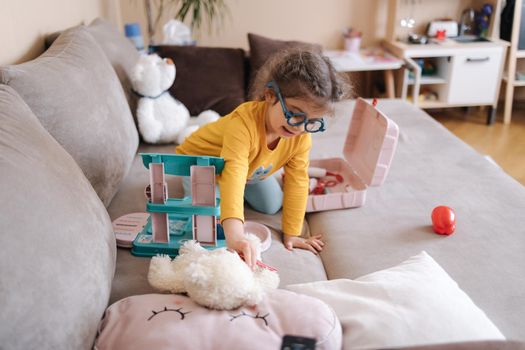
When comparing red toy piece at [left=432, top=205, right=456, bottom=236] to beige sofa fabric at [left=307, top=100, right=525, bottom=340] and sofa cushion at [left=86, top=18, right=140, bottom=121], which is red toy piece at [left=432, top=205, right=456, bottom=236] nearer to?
beige sofa fabric at [left=307, top=100, right=525, bottom=340]

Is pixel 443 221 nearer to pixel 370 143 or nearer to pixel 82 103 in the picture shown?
pixel 370 143

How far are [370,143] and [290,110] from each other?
60cm

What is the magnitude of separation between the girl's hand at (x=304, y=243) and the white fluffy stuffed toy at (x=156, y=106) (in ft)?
2.64

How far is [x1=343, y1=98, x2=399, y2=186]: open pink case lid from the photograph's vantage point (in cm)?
159

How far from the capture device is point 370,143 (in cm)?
172

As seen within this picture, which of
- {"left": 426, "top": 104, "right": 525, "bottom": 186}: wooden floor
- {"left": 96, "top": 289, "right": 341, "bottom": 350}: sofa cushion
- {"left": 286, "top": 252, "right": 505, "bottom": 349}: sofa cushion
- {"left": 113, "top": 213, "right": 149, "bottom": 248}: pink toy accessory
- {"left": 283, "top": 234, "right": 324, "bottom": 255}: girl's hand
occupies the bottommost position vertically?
{"left": 426, "top": 104, "right": 525, "bottom": 186}: wooden floor

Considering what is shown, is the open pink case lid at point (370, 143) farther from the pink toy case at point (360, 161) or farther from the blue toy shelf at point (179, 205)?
the blue toy shelf at point (179, 205)

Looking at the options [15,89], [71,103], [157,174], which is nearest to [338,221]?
[157,174]

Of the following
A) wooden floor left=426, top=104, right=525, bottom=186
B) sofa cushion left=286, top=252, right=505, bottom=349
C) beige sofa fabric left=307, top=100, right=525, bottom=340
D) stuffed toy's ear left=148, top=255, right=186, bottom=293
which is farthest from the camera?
wooden floor left=426, top=104, right=525, bottom=186

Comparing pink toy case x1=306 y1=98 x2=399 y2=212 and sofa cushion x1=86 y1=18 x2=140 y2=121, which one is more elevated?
sofa cushion x1=86 y1=18 x2=140 y2=121

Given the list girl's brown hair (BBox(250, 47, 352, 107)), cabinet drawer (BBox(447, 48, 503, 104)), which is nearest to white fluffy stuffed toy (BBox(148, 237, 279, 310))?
girl's brown hair (BBox(250, 47, 352, 107))

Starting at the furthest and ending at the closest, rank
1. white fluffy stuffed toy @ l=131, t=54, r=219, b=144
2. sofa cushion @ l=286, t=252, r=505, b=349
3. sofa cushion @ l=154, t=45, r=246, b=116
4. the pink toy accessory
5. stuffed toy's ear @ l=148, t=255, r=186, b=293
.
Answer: sofa cushion @ l=154, t=45, r=246, b=116 < white fluffy stuffed toy @ l=131, t=54, r=219, b=144 < the pink toy accessory < stuffed toy's ear @ l=148, t=255, r=186, b=293 < sofa cushion @ l=286, t=252, r=505, b=349

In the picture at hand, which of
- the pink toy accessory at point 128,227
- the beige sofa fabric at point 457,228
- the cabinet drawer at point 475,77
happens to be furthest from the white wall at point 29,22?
the cabinet drawer at point 475,77

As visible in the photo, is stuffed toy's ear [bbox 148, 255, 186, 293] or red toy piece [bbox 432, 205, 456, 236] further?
red toy piece [bbox 432, 205, 456, 236]
